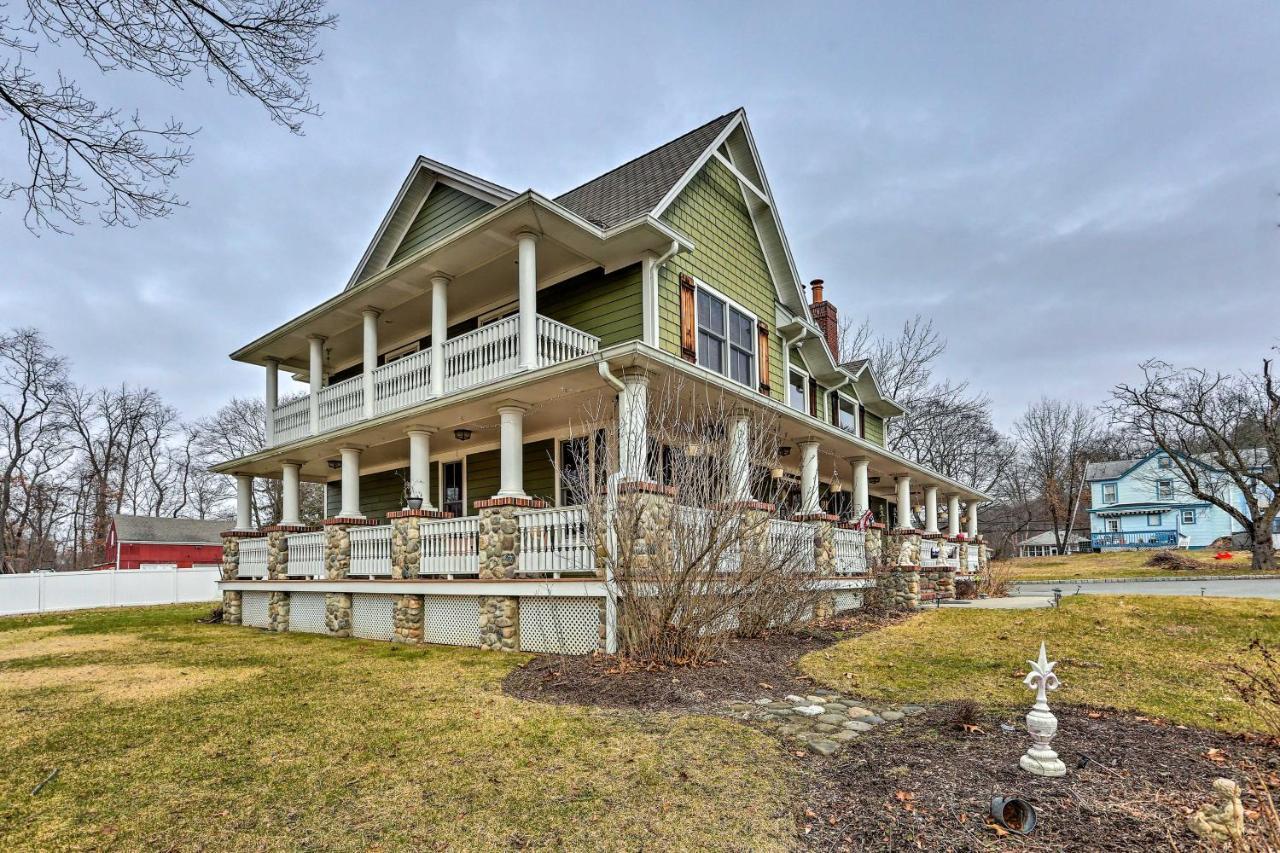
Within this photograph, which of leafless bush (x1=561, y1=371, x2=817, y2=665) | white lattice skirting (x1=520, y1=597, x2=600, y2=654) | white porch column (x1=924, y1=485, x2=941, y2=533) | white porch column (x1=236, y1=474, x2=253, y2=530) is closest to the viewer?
leafless bush (x1=561, y1=371, x2=817, y2=665)

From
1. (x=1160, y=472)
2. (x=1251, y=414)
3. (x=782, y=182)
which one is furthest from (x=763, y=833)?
(x=1160, y=472)

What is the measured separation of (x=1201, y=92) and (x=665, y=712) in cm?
1609

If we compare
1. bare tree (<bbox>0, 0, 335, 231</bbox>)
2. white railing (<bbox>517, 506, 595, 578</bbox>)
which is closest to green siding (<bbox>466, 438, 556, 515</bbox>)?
white railing (<bbox>517, 506, 595, 578</bbox>)

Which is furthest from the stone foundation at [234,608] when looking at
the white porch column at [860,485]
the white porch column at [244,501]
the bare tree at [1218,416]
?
the bare tree at [1218,416]

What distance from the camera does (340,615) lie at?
11125 mm

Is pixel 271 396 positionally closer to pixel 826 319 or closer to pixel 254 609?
pixel 254 609

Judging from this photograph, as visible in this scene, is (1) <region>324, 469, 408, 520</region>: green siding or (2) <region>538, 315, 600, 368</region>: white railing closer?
(2) <region>538, 315, 600, 368</region>: white railing

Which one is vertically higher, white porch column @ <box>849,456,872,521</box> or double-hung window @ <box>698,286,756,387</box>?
double-hung window @ <box>698,286,756,387</box>

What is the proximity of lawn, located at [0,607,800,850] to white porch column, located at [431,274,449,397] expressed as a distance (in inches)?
194

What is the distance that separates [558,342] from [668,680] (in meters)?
5.45

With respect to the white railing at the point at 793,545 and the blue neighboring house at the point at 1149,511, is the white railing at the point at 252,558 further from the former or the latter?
the blue neighboring house at the point at 1149,511

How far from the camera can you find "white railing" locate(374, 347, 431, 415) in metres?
11.1

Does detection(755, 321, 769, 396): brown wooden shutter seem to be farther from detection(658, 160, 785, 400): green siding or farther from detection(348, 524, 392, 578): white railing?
detection(348, 524, 392, 578): white railing

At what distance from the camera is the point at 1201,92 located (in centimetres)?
1298
